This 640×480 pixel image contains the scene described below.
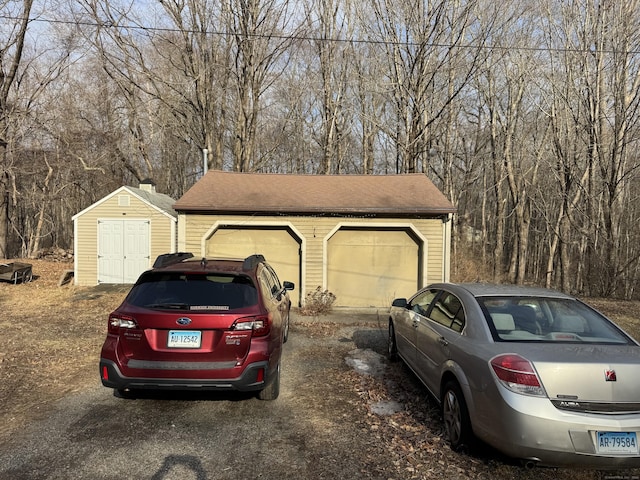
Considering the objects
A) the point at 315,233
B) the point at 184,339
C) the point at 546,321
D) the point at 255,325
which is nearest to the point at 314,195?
the point at 315,233

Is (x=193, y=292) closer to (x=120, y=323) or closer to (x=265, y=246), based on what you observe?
(x=120, y=323)

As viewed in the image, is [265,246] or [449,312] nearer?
[449,312]

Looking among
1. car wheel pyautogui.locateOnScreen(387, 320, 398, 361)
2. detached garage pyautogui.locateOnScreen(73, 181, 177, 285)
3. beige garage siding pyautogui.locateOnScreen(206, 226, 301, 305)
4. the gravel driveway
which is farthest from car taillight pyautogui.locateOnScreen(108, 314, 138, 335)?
detached garage pyautogui.locateOnScreen(73, 181, 177, 285)

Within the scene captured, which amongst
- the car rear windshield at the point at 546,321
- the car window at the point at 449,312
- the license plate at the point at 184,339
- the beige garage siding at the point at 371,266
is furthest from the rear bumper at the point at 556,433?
the beige garage siding at the point at 371,266

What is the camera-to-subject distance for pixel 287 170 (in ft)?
101

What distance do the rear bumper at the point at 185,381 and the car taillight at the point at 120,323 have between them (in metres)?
0.31

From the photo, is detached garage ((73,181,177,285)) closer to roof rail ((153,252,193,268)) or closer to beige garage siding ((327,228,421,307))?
beige garage siding ((327,228,421,307))

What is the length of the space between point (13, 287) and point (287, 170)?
1994 centimetres

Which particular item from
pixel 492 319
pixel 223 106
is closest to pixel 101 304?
pixel 492 319

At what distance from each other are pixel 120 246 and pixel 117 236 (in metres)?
0.38

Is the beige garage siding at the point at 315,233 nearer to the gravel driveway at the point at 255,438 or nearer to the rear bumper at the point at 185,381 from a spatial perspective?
the gravel driveway at the point at 255,438

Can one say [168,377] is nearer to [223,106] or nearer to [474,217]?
[223,106]

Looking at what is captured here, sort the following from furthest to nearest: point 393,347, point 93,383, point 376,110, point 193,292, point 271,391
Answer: point 376,110 < point 393,347 < point 93,383 < point 271,391 < point 193,292

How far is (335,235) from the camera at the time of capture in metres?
11.5
